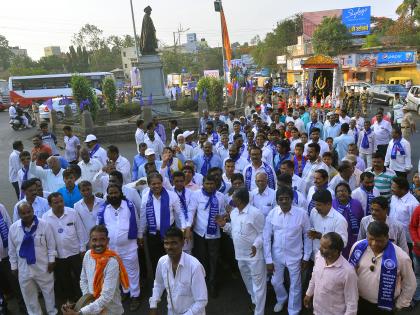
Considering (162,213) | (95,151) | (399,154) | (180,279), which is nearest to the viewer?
(180,279)

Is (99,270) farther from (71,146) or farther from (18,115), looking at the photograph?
(18,115)

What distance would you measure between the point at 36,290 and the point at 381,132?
812 centimetres

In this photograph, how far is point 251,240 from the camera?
14.2ft

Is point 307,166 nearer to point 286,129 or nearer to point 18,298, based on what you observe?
point 286,129

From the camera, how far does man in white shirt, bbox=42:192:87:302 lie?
4.58 metres

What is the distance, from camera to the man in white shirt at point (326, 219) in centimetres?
398

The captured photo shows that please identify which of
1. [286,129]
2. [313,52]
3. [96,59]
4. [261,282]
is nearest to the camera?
[261,282]

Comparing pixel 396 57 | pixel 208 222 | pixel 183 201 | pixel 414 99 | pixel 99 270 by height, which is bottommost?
pixel 414 99

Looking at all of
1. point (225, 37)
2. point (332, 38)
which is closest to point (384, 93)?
point (225, 37)

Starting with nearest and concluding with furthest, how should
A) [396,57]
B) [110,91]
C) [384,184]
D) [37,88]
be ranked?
1. [384,184]
2. [110,91]
3. [37,88]
4. [396,57]

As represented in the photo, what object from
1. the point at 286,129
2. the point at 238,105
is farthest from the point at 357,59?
the point at 286,129

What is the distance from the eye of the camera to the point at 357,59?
125ft

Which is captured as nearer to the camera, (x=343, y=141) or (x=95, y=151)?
(x=95, y=151)

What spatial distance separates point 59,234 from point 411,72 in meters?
38.2
